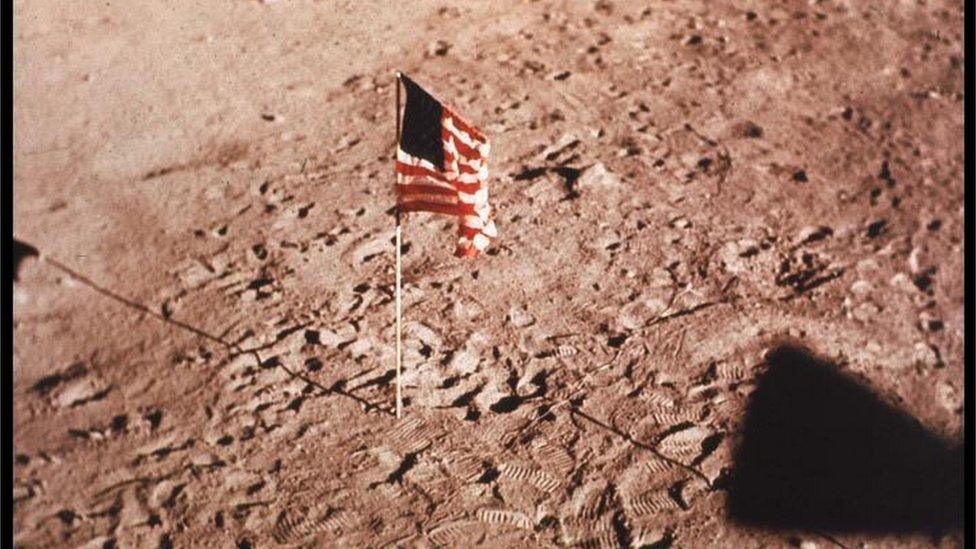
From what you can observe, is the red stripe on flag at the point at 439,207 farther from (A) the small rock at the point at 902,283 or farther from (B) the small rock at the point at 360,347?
(A) the small rock at the point at 902,283

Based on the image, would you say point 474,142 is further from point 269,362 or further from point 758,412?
point 758,412

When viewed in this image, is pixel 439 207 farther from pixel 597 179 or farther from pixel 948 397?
pixel 948 397

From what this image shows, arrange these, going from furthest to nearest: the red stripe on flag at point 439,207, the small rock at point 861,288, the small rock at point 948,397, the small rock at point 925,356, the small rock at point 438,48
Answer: the small rock at point 438,48 → the small rock at point 861,288 → the small rock at point 925,356 → the small rock at point 948,397 → the red stripe on flag at point 439,207

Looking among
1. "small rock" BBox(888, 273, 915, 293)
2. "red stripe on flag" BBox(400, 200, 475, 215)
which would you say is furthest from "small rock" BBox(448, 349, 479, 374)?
"small rock" BBox(888, 273, 915, 293)

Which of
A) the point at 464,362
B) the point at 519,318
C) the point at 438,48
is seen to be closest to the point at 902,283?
the point at 519,318

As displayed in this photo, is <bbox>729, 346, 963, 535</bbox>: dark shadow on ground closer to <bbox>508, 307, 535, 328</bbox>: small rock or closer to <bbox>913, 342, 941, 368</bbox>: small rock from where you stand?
<bbox>913, 342, 941, 368</bbox>: small rock

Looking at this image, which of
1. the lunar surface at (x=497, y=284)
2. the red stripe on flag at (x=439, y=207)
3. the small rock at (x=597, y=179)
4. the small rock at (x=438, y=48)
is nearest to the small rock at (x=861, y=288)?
the lunar surface at (x=497, y=284)

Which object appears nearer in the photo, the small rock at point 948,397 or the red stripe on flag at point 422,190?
the red stripe on flag at point 422,190
